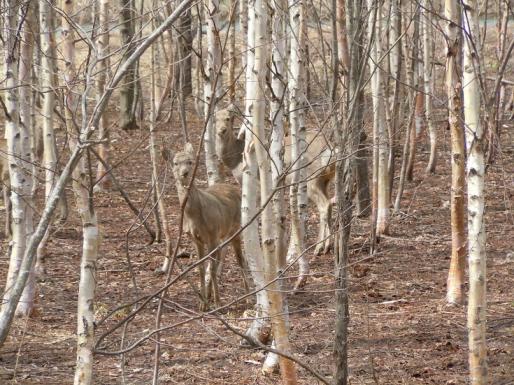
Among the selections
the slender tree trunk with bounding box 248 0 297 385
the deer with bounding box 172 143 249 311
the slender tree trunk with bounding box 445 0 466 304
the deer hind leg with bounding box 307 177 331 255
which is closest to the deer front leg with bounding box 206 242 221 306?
the deer with bounding box 172 143 249 311

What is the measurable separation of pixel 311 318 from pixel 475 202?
3433 millimetres

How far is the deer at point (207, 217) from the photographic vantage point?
10.5m

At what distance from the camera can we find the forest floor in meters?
8.42

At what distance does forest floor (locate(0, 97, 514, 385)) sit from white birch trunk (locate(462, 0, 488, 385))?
417 mm

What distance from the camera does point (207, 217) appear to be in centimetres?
1102

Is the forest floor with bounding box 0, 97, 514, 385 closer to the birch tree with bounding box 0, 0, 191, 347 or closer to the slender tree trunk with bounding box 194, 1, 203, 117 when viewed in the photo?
the slender tree trunk with bounding box 194, 1, 203, 117

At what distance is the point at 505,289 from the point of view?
11.0m

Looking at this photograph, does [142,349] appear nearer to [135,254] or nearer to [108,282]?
[108,282]

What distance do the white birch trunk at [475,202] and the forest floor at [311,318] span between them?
1.37 ft

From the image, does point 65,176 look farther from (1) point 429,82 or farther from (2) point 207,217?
(1) point 429,82

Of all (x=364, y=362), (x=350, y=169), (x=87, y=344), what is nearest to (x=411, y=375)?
(x=364, y=362)

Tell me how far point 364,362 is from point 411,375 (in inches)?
19.7

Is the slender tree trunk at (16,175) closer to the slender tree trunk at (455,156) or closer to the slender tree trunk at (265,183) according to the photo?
the slender tree trunk at (265,183)

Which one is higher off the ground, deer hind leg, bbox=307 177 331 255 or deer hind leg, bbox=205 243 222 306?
deer hind leg, bbox=307 177 331 255
